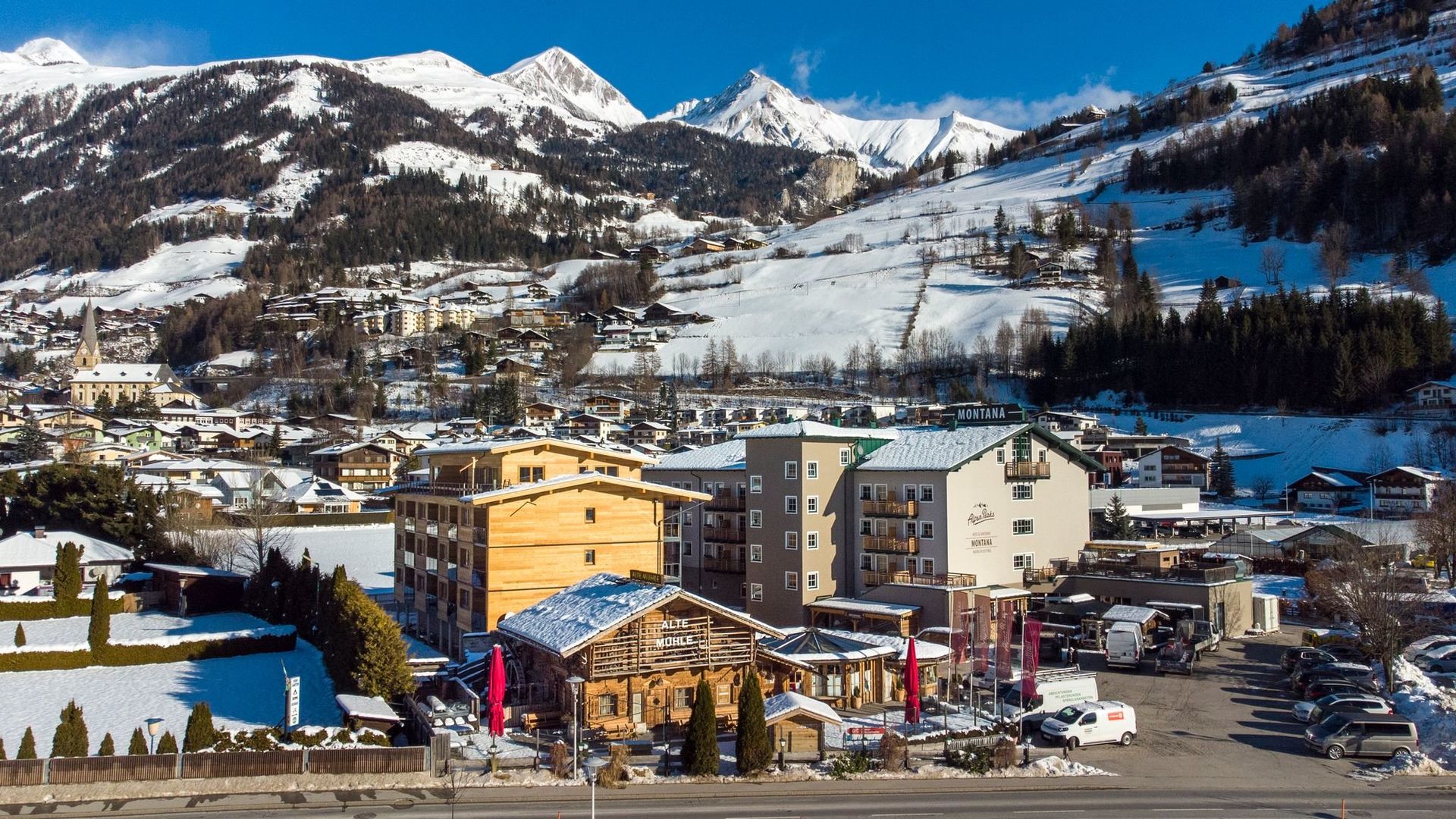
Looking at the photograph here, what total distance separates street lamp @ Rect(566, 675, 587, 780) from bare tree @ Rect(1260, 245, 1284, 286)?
100 m

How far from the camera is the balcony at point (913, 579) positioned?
1307 inches

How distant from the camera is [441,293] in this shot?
17388cm

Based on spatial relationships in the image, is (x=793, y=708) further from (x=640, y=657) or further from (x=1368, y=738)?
(x=1368, y=738)

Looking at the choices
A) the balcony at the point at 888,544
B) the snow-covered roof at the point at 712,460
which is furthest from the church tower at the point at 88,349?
the balcony at the point at 888,544

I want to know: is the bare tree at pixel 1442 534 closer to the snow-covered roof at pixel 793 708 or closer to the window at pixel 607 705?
the snow-covered roof at pixel 793 708

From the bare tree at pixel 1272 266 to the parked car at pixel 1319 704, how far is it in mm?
90526

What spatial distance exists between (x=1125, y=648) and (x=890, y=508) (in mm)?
8512

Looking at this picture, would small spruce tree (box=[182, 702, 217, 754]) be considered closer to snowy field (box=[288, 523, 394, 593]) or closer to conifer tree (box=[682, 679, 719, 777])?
conifer tree (box=[682, 679, 719, 777])

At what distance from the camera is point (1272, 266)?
→ 355 ft

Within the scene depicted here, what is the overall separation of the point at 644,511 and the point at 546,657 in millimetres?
8493

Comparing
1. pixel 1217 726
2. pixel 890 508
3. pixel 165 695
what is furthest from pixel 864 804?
pixel 890 508

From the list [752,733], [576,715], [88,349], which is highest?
[88,349]

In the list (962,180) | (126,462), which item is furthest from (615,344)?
(962,180)

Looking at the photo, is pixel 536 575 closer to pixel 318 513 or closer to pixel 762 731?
pixel 762 731
